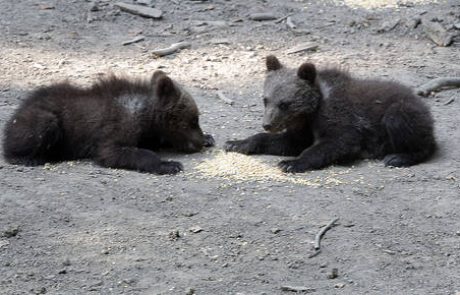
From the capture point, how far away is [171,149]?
10086mm

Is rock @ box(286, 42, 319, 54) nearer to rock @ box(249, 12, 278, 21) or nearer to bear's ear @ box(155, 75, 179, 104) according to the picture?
rock @ box(249, 12, 278, 21)

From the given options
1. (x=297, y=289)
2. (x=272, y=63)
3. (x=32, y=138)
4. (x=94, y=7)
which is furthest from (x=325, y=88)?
(x=94, y=7)

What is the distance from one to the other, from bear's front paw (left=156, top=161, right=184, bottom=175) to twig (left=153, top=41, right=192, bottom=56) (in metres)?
3.79

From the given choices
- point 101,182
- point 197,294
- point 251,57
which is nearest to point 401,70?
point 251,57

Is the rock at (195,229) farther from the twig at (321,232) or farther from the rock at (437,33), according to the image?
the rock at (437,33)

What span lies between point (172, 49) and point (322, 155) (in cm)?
421

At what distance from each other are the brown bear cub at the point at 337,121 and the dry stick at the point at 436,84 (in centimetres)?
147

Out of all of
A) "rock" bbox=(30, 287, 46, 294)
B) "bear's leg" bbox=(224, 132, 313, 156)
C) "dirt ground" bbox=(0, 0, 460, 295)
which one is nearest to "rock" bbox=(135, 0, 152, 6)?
"dirt ground" bbox=(0, 0, 460, 295)

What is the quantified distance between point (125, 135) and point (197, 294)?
3304 mm

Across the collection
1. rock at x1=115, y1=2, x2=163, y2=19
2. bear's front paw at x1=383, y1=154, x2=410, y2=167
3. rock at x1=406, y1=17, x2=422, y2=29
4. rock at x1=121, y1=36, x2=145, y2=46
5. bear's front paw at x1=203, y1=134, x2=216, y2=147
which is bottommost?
bear's front paw at x1=203, y1=134, x2=216, y2=147

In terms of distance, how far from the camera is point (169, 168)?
9.09m

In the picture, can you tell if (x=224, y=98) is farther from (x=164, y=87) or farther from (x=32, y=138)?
(x=32, y=138)

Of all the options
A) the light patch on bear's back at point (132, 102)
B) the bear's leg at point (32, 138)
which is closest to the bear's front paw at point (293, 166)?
the light patch on bear's back at point (132, 102)

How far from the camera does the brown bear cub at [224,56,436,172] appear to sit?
30.7 feet
